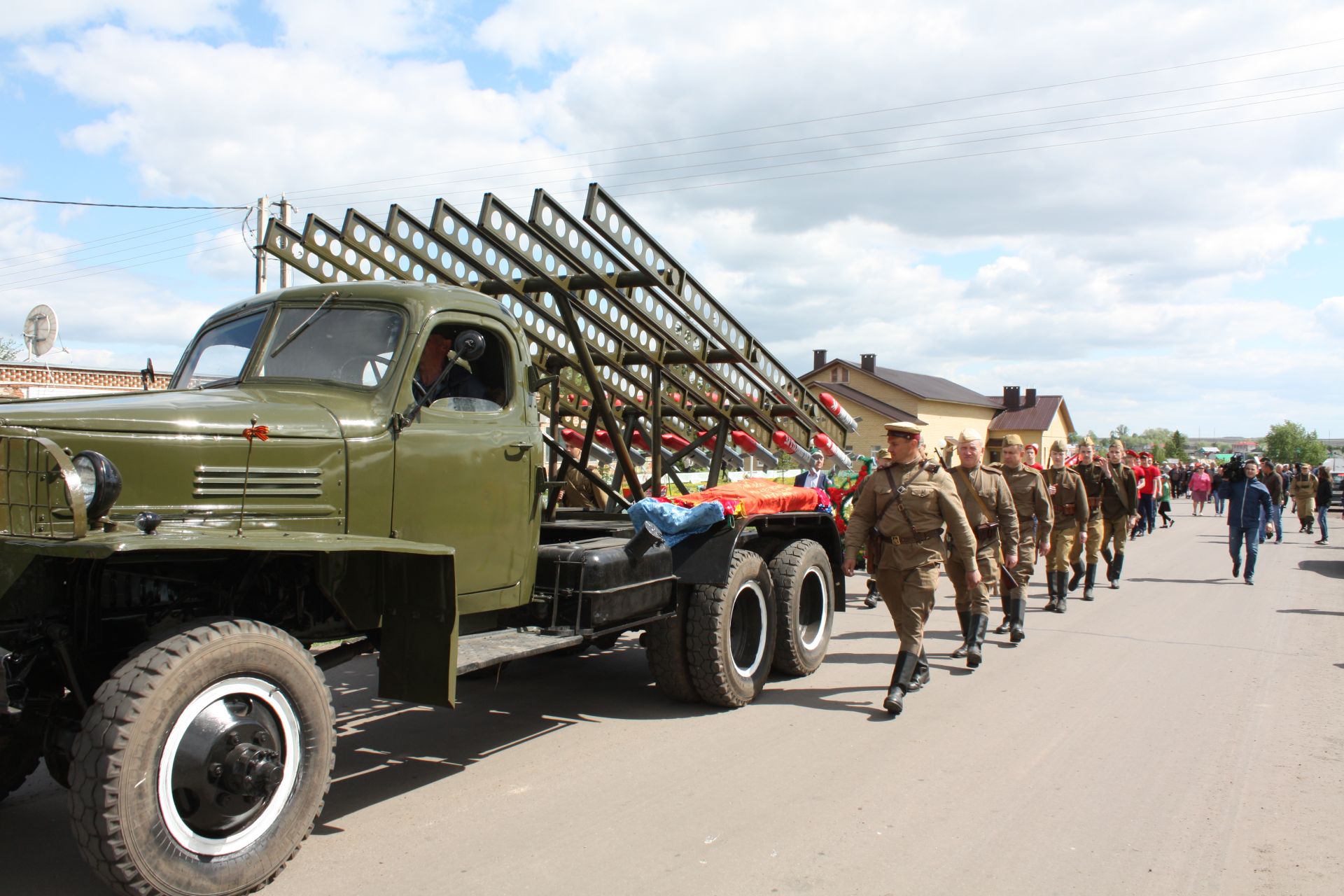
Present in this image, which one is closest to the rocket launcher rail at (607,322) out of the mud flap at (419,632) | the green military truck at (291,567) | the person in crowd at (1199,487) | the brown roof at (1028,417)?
the green military truck at (291,567)

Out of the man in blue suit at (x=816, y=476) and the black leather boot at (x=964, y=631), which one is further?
the man in blue suit at (x=816, y=476)

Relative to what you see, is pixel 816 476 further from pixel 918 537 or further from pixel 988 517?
pixel 918 537

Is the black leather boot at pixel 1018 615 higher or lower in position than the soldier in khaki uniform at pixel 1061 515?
lower

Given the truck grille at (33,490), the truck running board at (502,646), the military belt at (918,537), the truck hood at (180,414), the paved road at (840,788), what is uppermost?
the truck hood at (180,414)

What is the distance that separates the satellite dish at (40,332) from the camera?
29.9 feet

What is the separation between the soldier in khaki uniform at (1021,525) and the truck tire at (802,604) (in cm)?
175

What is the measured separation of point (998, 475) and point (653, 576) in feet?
11.5

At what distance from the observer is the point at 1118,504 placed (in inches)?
450

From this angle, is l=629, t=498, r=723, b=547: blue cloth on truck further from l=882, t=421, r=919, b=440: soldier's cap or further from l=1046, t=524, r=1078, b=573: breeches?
l=1046, t=524, r=1078, b=573: breeches

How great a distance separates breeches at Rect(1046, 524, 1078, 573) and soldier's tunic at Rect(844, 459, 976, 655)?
14.0 feet

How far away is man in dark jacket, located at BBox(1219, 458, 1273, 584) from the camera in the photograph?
1262 centimetres

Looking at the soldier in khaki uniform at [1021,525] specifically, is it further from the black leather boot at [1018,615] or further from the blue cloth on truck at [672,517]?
the blue cloth on truck at [672,517]

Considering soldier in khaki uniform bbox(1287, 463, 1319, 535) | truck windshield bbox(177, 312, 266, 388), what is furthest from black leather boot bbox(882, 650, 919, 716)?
soldier in khaki uniform bbox(1287, 463, 1319, 535)

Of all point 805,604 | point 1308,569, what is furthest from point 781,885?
point 1308,569
